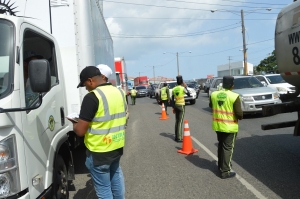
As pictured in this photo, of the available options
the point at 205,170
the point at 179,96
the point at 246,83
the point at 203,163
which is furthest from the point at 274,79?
the point at 205,170

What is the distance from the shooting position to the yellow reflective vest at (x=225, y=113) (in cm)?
559

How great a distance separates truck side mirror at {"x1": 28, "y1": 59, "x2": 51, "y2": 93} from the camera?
9.52ft

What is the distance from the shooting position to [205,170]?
20.2 feet

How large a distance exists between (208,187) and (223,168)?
1.77ft

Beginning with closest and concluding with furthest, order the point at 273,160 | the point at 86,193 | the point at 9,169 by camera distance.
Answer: the point at 9,169 → the point at 86,193 → the point at 273,160

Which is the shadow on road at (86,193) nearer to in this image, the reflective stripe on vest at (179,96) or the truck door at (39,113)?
the truck door at (39,113)

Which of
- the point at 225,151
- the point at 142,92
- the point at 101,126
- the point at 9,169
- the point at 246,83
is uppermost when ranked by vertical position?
the point at 246,83

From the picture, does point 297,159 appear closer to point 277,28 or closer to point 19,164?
point 277,28

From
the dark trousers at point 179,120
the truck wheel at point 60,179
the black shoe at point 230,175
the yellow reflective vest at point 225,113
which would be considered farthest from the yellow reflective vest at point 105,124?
the dark trousers at point 179,120

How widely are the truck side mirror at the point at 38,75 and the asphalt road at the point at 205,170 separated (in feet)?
8.78

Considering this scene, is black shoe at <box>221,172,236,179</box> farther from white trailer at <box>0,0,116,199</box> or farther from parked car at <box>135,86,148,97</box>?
parked car at <box>135,86,148,97</box>

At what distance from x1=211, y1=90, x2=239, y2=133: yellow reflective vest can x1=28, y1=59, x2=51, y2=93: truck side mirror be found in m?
3.51

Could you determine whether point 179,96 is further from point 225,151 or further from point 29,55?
point 29,55

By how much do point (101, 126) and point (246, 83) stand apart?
12.4 meters
